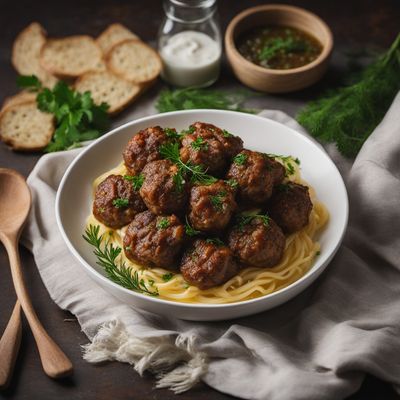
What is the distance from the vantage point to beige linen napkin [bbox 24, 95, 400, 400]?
5.14m

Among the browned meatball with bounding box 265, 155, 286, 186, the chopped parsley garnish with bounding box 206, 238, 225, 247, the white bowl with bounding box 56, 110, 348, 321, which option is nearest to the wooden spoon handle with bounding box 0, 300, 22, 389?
the white bowl with bounding box 56, 110, 348, 321

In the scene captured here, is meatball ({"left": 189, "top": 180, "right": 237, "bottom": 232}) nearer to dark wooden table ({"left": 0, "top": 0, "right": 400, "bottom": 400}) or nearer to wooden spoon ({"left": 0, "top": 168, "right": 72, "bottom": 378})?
dark wooden table ({"left": 0, "top": 0, "right": 400, "bottom": 400})

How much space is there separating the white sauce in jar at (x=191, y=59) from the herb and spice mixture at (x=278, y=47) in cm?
39

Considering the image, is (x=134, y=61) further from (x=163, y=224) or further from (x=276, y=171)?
(x=163, y=224)

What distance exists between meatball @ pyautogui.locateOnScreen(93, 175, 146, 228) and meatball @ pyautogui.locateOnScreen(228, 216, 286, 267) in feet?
2.99

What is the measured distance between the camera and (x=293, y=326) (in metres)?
5.66

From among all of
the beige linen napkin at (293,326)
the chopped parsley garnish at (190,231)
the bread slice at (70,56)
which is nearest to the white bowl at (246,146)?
the beige linen napkin at (293,326)

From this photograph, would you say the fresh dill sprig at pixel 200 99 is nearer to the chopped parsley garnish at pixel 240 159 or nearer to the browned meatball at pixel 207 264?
the chopped parsley garnish at pixel 240 159

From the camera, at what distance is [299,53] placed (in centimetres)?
842

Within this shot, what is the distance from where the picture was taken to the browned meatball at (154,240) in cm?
544

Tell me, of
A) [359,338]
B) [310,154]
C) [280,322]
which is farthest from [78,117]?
[359,338]

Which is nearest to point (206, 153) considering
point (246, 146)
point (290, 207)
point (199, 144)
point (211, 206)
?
point (199, 144)

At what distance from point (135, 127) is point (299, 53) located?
105 inches

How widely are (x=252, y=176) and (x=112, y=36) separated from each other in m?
4.20
